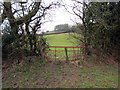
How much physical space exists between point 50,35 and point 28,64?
2.18 metres

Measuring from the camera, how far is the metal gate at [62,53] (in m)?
5.35

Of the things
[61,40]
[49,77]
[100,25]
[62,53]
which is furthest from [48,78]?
[100,25]

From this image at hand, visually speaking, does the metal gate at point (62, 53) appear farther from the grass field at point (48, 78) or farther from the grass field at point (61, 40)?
the grass field at point (48, 78)

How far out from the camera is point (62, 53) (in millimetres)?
5496

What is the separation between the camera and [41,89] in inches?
119

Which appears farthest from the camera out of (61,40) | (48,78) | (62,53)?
(61,40)

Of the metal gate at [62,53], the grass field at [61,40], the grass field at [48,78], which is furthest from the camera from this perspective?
the grass field at [61,40]

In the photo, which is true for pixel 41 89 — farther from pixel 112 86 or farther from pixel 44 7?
pixel 44 7

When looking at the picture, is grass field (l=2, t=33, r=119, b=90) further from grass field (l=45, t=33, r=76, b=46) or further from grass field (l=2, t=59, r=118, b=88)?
grass field (l=45, t=33, r=76, b=46)

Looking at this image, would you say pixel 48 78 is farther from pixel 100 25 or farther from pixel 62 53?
pixel 100 25

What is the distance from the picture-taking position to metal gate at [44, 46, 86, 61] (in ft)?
17.5

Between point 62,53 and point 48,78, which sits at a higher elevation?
point 62,53

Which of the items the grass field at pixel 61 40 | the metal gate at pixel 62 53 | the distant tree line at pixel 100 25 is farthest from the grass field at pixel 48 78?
the distant tree line at pixel 100 25

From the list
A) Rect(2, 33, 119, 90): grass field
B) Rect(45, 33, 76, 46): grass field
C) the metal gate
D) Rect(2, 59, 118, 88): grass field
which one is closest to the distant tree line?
Rect(45, 33, 76, 46): grass field
